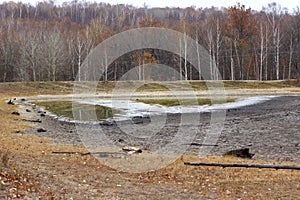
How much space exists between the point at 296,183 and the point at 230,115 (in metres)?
21.8

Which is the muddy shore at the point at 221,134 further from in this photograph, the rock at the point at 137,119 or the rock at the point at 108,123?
the rock at the point at 137,119

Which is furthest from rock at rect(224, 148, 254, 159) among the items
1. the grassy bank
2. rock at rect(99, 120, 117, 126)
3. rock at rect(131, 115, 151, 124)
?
the grassy bank

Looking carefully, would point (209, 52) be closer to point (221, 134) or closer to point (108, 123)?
point (108, 123)

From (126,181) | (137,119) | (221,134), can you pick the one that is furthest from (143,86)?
(126,181)

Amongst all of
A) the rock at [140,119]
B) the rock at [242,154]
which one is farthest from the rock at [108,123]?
the rock at [242,154]

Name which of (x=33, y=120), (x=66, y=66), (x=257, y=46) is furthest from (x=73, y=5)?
(x=33, y=120)

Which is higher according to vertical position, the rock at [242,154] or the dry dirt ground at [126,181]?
the dry dirt ground at [126,181]

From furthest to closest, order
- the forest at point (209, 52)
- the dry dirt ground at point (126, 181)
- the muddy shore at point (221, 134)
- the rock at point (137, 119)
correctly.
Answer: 1. the forest at point (209, 52)
2. the rock at point (137, 119)
3. the muddy shore at point (221, 134)
4. the dry dirt ground at point (126, 181)

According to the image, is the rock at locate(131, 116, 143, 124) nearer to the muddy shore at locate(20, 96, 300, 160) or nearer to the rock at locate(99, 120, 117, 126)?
the muddy shore at locate(20, 96, 300, 160)

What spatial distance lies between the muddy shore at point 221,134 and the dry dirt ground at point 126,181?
343 cm

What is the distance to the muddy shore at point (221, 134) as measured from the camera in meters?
19.9

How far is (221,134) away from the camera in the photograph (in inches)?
965

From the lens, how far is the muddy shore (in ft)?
65.2

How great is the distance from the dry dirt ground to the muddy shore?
3.43 metres
